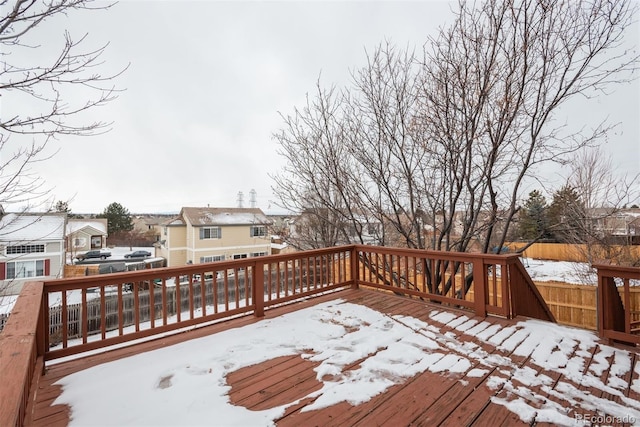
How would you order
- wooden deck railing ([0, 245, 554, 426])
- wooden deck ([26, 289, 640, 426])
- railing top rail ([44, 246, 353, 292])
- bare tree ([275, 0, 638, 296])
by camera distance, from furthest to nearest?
bare tree ([275, 0, 638, 296]), railing top rail ([44, 246, 353, 292]), wooden deck ([26, 289, 640, 426]), wooden deck railing ([0, 245, 554, 426])

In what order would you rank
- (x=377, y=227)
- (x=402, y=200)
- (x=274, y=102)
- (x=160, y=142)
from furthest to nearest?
(x=160, y=142) < (x=274, y=102) < (x=377, y=227) < (x=402, y=200)

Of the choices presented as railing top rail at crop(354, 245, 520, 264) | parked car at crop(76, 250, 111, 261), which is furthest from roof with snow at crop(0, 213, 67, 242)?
parked car at crop(76, 250, 111, 261)

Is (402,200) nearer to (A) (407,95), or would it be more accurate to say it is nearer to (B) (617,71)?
(A) (407,95)

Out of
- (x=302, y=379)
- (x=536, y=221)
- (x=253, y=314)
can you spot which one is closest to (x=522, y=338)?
(x=302, y=379)

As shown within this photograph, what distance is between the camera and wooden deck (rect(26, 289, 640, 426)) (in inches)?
67.7

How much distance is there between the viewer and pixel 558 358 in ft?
7.93

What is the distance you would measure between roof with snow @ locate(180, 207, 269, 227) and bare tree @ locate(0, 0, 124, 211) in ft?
46.9

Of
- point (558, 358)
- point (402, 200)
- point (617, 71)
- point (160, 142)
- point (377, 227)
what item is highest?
point (160, 142)

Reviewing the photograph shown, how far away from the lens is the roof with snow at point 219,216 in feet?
59.4

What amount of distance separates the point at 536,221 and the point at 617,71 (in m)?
2.60

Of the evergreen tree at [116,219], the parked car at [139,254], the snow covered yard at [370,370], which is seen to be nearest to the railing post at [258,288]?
the snow covered yard at [370,370]

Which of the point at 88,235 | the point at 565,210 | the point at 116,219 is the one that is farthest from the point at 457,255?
the point at 116,219

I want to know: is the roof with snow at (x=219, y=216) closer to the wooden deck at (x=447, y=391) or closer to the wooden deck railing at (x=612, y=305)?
the wooden deck at (x=447, y=391)

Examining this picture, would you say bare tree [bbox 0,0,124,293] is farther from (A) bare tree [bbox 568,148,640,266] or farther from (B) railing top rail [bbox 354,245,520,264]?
(A) bare tree [bbox 568,148,640,266]
